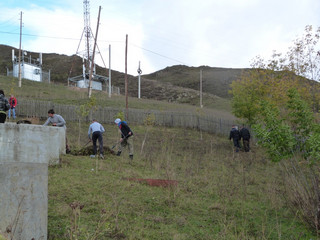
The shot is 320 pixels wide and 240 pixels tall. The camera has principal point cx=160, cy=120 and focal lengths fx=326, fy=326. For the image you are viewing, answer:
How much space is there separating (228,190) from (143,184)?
1.91 metres

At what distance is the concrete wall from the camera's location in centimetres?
351

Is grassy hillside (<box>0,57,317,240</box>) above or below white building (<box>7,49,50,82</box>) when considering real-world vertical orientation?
below

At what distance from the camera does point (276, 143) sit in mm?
5477

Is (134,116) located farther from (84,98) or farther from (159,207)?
(159,207)

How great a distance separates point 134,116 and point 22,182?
21643mm

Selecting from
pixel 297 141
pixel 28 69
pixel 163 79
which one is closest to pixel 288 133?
pixel 297 141

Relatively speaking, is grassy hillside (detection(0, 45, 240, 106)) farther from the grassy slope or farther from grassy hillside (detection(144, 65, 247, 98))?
the grassy slope

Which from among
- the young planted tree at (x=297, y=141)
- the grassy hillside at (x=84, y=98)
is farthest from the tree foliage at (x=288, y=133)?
the grassy hillside at (x=84, y=98)

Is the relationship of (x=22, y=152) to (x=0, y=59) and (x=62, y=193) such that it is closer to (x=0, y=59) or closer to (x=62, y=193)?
(x=62, y=193)

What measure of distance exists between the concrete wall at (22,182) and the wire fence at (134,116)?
57.8 feet

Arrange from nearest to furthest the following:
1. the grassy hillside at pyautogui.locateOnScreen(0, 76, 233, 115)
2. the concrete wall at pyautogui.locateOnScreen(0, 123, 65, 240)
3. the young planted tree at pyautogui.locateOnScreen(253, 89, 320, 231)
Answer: the concrete wall at pyautogui.locateOnScreen(0, 123, 65, 240)
the young planted tree at pyautogui.locateOnScreen(253, 89, 320, 231)
the grassy hillside at pyautogui.locateOnScreen(0, 76, 233, 115)

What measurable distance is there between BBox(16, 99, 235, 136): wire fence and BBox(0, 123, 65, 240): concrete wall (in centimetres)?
1762

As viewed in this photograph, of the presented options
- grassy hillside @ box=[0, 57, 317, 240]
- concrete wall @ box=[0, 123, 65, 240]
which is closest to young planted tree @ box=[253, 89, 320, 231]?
grassy hillside @ box=[0, 57, 317, 240]

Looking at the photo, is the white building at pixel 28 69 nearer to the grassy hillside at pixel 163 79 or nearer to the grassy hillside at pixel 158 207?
the grassy hillside at pixel 163 79
